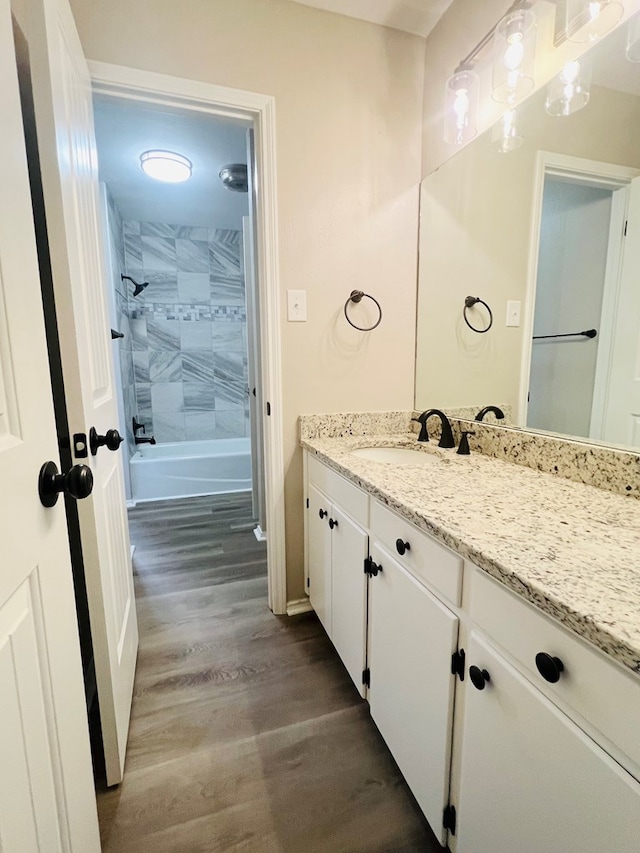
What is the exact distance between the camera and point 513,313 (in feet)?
4.65

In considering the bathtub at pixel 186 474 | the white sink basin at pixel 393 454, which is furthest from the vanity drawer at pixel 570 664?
the bathtub at pixel 186 474

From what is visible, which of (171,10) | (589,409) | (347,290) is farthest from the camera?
(347,290)

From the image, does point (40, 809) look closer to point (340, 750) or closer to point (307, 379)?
point (340, 750)

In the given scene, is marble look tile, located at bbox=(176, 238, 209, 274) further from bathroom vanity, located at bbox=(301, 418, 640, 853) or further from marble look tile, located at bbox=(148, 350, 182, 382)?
bathroom vanity, located at bbox=(301, 418, 640, 853)

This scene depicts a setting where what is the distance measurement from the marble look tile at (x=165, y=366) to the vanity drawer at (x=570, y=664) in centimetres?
379

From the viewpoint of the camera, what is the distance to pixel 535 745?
60cm

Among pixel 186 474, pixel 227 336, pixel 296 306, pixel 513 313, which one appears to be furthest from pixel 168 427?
pixel 513 313

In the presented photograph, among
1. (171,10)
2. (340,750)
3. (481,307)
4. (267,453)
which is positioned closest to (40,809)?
(340,750)

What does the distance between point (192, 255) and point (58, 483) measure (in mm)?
3763

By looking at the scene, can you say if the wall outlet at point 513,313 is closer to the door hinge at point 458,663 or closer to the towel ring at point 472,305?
the towel ring at point 472,305

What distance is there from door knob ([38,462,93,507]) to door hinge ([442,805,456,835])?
3.25 feet

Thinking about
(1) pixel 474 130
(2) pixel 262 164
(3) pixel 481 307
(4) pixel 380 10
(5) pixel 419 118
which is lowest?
(3) pixel 481 307

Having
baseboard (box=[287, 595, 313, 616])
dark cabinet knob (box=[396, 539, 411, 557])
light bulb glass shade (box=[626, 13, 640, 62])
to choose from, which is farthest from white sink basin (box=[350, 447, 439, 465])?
light bulb glass shade (box=[626, 13, 640, 62])

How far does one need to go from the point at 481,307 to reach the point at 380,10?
1197 mm
